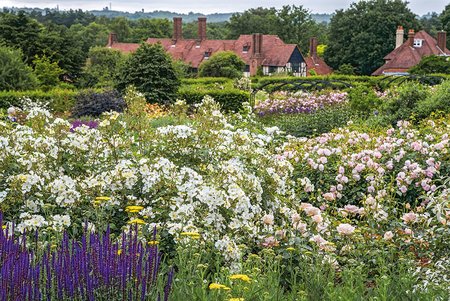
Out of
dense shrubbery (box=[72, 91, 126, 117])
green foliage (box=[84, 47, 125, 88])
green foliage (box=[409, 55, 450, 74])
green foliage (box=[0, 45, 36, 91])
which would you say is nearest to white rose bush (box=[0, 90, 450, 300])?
dense shrubbery (box=[72, 91, 126, 117])

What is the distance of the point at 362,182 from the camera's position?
750cm

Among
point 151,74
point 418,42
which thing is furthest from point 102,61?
point 151,74

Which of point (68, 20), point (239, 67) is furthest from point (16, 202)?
point (68, 20)

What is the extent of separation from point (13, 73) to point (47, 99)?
8.35ft

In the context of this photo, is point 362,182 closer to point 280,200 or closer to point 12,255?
point 280,200

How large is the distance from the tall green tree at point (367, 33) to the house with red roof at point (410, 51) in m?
3.32

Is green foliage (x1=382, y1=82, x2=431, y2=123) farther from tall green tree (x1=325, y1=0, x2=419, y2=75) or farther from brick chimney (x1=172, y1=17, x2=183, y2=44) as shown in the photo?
brick chimney (x1=172, y1=17, x2=183, y2=44)

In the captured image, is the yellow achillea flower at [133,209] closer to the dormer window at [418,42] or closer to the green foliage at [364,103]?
the green foliage at [364,103]

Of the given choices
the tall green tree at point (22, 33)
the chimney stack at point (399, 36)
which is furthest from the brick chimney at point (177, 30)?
the tall green tree at point (22, 33)

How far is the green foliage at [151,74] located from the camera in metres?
18.4

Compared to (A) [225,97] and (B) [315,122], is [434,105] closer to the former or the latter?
(B) [315,122]

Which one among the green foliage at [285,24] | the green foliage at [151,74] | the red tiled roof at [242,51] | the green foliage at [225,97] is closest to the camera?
the green foliage at [151,74]

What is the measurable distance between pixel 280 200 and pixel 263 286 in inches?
70.4

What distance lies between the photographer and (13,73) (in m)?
19.8
